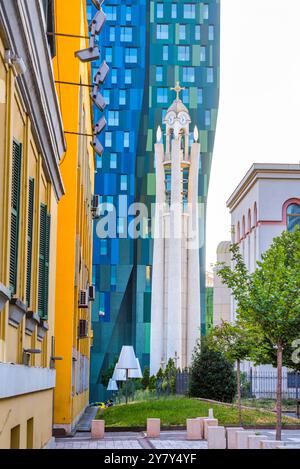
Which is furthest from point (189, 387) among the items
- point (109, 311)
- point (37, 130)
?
point (109, 311)

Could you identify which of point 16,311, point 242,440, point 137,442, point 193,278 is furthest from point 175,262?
point 16,311

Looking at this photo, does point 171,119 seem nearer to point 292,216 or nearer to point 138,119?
point 292,216

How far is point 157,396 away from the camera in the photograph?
45.2m

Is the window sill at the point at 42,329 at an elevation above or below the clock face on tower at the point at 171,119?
below

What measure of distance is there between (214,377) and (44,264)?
25749 mm

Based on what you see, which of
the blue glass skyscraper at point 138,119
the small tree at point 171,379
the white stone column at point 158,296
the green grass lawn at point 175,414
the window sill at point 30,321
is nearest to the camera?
the window sill at point 30,321

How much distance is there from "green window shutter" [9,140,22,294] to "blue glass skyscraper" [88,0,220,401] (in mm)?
75483

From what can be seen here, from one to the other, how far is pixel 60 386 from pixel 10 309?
15679 mm

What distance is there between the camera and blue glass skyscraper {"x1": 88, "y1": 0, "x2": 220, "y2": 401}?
88125 millimetres

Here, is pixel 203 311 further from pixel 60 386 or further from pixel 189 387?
pixel 60 386

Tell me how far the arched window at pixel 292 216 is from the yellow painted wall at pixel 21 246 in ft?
132

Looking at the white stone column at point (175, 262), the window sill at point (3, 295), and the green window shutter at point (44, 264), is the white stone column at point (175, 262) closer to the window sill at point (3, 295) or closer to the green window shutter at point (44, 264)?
the green window shutter at point (44, 264)

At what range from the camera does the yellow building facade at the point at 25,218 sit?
1004 cm

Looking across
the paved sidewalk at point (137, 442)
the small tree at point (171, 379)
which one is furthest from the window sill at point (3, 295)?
the small tree at point (171, 379)
